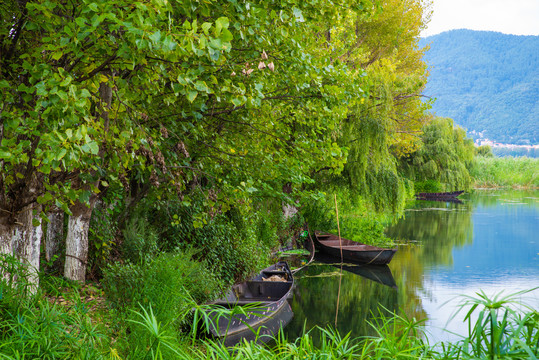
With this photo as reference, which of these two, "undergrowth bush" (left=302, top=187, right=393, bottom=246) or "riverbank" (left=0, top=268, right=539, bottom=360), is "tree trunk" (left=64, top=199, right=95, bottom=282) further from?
"undergrowth bush" (left=302, top=187, right=393, bottom=246)

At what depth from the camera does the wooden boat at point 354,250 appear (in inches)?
633

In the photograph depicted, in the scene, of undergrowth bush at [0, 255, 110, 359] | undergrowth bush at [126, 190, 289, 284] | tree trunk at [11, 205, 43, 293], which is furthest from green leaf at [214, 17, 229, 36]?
undergrowth bush at [126, 190, 289, 284]

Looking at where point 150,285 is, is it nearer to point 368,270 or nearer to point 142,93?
point 142,93

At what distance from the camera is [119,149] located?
527 cm

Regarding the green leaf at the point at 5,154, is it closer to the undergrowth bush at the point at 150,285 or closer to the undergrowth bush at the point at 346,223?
the undergrowth bush at the point at 150,285

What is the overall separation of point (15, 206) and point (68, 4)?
217cm

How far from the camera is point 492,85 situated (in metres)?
184

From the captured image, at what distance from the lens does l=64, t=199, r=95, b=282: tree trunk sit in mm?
6848

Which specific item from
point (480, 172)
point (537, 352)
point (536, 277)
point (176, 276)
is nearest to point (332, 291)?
point (536, 277)

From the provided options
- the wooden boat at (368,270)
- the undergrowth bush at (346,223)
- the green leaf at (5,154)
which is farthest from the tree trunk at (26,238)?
the undergrowth bush at (346,223)

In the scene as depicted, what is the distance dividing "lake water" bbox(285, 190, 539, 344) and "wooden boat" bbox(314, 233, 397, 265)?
34cm

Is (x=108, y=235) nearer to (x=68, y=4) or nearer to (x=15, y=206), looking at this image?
(x=15, y=206)

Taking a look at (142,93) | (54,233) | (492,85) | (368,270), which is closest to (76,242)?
(54,233)

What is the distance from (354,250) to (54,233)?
35.7ft
